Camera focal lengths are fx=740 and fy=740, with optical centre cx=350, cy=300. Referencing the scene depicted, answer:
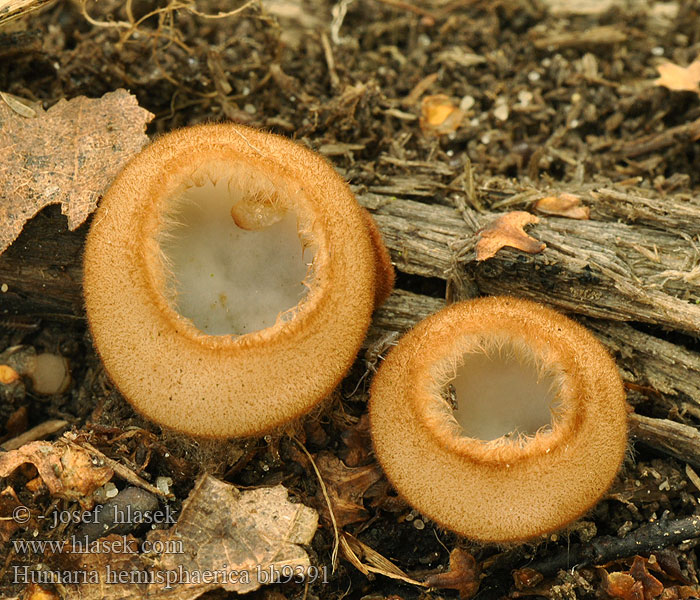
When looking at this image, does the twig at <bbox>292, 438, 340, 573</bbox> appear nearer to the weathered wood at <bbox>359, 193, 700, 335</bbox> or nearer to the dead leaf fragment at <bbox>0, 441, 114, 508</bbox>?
the dead leaf fragment at <bbox>0, 441, 114, 508</bbox>

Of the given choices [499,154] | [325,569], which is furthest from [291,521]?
[499,154]

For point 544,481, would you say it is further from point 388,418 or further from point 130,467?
point 130,467

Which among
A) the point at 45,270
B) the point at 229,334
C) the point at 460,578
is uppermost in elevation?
the point at 229,334

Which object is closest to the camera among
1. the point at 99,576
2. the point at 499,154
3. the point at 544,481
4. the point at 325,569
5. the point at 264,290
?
the point at 544,481

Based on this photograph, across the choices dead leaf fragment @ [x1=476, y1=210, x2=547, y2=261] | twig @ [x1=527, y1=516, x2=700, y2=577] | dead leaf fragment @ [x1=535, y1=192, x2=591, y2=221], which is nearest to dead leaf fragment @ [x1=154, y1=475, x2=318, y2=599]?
twig @ [x1=527, y1=516, x2=700, y2=577]

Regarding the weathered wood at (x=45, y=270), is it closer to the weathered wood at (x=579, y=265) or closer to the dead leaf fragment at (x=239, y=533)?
the dead leaf fragment at (x=239, y=533)

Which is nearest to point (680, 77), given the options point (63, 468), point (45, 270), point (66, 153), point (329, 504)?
point (329, 504)

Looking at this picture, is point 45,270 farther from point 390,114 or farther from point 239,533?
point 390,114
